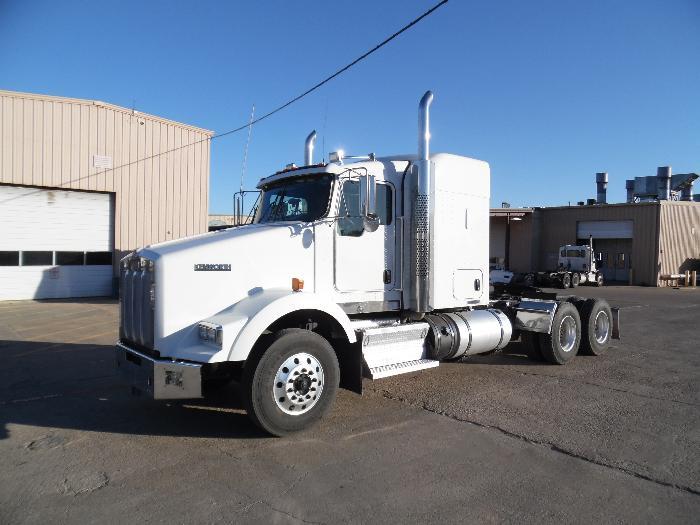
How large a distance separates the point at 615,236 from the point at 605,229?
840 mm

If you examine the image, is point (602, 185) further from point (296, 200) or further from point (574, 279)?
point (296, 200)

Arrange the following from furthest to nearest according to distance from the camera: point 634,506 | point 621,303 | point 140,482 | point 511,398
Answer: point 621,303, point 511,398, point 140,482, point 634,506

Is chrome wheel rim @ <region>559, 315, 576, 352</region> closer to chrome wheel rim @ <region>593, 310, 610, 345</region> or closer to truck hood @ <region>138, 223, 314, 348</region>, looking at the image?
chrome wheel rim @ <region>593, 310, 610, 345</region>

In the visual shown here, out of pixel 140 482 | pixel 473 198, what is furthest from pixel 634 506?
pixel 473 198

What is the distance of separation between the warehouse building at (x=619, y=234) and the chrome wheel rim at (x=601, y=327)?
2118 centimetres

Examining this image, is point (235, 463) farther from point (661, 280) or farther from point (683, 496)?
point (661, 280)

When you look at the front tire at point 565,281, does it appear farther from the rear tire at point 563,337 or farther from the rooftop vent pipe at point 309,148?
the rooftop vent pipe at point 309,148

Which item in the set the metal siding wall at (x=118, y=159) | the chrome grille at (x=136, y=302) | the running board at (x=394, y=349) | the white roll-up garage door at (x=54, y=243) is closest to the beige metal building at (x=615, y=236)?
the metal siding wall at (x=118, y=159)

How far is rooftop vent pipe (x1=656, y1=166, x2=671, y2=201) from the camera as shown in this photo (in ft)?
127

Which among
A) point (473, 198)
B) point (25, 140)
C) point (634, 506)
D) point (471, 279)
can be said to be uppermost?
point (25, 140)

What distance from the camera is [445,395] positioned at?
6.50m

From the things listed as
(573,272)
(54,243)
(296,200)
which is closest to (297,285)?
Answer: (296,200)

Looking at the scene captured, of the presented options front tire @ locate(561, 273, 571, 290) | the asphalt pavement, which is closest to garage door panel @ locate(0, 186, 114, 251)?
the asphalt pavement

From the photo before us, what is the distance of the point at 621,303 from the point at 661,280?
15.2 meters
